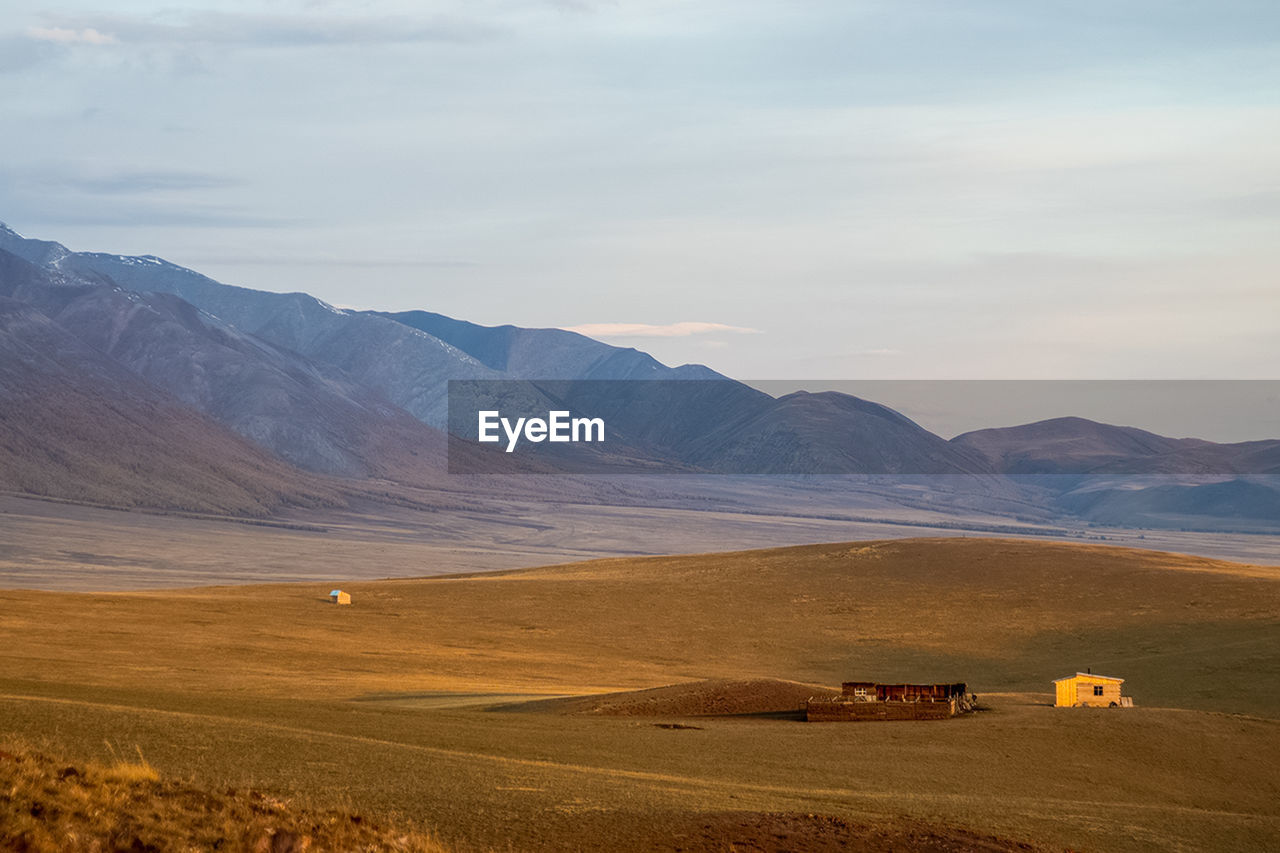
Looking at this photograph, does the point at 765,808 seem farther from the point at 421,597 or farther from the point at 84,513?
the point at 84,513

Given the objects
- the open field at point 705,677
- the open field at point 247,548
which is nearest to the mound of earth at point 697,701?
the open field at point 705,677

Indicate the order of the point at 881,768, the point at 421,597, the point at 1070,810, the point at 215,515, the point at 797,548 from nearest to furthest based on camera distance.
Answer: the point at 1070,810, the point at 881,768, the point at 421,597, the point at 797,548, the point at 215,515

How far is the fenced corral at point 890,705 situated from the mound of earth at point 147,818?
18.7 metres

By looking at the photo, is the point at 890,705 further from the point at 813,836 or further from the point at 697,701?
the point at 813,836

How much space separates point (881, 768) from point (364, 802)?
11.2m

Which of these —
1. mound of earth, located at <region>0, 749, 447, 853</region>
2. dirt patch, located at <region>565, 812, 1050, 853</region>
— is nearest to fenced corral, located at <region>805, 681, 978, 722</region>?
dirt patch, located at <region>565, 812, 1050, 853</region>

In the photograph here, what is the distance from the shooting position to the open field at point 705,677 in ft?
54.1

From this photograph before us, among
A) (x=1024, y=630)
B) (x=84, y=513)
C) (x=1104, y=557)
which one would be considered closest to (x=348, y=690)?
(x=1024, y=630)

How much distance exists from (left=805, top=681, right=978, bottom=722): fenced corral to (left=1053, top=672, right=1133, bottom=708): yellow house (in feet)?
15.8

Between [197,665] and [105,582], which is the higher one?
[197,665]

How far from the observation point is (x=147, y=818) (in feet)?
37.9

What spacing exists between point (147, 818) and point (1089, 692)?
2845cm

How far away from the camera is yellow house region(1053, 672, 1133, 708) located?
35125 mm

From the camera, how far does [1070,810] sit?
19703 millimetres
